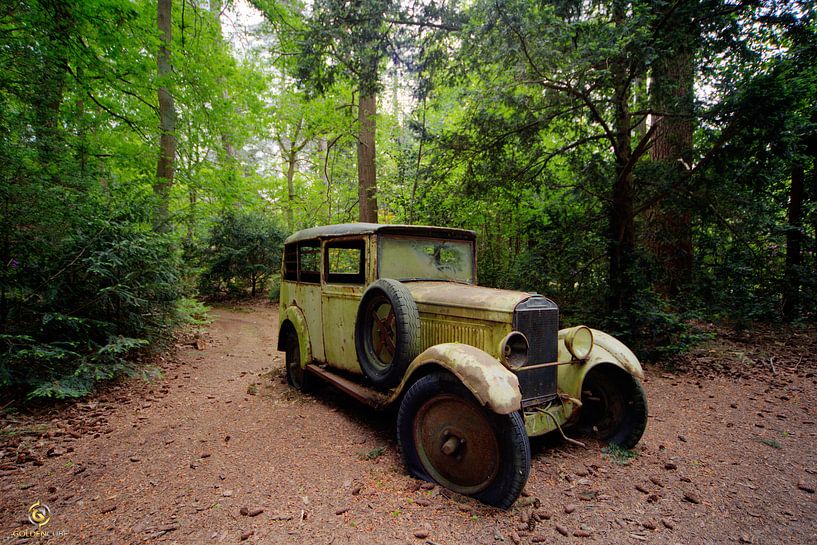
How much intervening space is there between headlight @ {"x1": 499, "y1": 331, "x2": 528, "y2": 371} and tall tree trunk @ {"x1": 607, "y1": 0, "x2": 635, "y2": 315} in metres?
3.92

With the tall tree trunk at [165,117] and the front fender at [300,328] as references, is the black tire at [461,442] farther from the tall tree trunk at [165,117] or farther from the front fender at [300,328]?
the tall tree trunk at [165,117]

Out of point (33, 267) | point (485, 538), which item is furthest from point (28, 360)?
point (485, 538)

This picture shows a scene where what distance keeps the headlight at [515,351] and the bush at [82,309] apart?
4.65m

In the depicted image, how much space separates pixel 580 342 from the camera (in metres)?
3.25

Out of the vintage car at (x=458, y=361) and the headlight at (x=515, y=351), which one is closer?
the vintage car at (x=458, y=361)

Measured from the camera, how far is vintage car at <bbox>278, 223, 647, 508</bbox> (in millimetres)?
2461

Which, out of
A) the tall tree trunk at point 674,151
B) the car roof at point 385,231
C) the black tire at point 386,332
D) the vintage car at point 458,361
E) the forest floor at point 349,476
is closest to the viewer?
the forest floor at point 349,476

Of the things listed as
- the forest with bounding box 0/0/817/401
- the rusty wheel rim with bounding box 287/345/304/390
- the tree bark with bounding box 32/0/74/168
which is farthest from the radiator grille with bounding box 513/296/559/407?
the tree bark with bounding box 32/0/74/168

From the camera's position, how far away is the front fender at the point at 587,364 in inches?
126

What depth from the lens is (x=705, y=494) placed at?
8.54 ft

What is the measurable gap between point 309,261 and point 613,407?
4.01 meters

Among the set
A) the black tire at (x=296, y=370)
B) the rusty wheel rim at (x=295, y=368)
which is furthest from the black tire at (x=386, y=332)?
the rusty wheel rim at (x=295, y=368)

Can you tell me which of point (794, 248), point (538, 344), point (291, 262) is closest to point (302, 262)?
point (291, 262)

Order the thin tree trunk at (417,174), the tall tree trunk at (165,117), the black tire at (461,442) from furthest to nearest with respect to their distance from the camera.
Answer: the tall tree trunk at (165,117), the thin tree trunk at (417,174), the black tire at (461,442)
